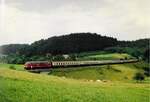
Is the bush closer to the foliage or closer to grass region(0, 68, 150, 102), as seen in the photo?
grass region(0, 68, 150, 102)

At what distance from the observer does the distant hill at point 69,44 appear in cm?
1039

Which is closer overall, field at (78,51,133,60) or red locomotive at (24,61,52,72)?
red locomotive at (24,61,52,72)

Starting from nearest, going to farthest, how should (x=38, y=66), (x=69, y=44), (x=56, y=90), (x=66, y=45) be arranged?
(x=56, y=90)
(x=38, y=66)
(x=66, y=45)
(x=69, y=44)

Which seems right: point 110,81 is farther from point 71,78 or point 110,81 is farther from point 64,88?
point 64,88

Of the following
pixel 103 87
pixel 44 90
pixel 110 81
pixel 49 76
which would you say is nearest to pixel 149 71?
pixel 110 81

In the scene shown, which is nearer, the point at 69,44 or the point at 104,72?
the point at 69,44

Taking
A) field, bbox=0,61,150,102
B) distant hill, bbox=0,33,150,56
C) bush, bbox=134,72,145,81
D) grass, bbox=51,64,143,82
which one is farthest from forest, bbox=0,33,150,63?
bush, bbox=134,72,145,81

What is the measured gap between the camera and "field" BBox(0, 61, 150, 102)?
9688mm

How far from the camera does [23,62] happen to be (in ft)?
34.5

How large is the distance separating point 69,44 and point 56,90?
1.81 m

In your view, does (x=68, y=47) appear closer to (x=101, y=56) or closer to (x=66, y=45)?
(x=66, y=45)

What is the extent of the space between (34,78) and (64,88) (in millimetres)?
741

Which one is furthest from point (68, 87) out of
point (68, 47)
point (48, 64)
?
point (68, 47)

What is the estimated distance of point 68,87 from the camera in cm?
1116
